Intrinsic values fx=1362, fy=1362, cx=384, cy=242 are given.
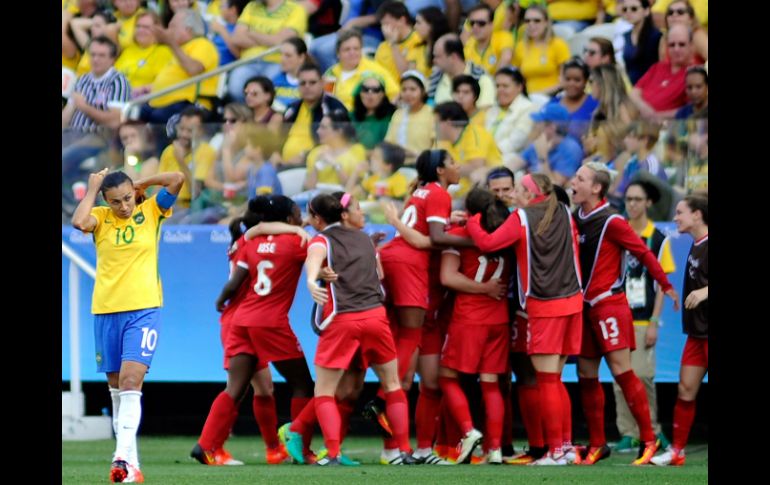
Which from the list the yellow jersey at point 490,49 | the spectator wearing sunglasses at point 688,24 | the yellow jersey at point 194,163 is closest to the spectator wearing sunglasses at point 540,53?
the yellow jersey at point 490,49

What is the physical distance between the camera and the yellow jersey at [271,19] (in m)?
14.8

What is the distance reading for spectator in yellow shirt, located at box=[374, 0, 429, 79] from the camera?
1403 cm

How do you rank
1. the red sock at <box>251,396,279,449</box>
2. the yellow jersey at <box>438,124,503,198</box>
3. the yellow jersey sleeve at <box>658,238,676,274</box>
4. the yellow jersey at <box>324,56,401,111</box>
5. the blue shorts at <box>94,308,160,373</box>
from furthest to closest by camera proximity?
1. the yellow jersey at <box>324,56,401,111</box>
2. the yellow jersey at <box>438,124,503,198</box>
3. the yellow jersey sleeve at <box>658,238,676,274</box>
4. the red sock at <box>251,396,279,449</box>
5. the blue shorts at <box>94,308,160,373</box>

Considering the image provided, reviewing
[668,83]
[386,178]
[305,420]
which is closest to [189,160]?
[386,178]

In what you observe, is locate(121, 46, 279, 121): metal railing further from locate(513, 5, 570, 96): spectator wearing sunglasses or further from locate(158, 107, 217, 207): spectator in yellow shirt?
locate(513, 5, 570, 96): spectator wearing sunglasses

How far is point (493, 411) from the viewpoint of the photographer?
981cm

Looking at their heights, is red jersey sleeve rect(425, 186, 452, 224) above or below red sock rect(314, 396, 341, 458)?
above

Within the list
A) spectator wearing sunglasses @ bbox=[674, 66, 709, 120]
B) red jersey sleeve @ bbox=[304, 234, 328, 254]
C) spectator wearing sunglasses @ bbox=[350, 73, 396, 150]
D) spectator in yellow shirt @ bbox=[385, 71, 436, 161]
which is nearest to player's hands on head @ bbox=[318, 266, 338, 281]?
red jersey sleeve @ bbox=[304, 234, 328, 254]

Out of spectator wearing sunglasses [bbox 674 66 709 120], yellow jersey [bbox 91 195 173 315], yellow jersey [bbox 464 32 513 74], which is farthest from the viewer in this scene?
yellow jersey [bbox 464 32 513 74]

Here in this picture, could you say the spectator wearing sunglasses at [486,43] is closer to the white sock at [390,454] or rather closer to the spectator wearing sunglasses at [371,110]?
the spectator wearing sunglasses at [371,110]

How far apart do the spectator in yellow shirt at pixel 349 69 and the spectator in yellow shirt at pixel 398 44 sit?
0.54 feet

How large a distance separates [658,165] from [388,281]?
3.00 meters

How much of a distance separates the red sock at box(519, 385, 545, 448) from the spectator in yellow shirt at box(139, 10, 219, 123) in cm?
561
